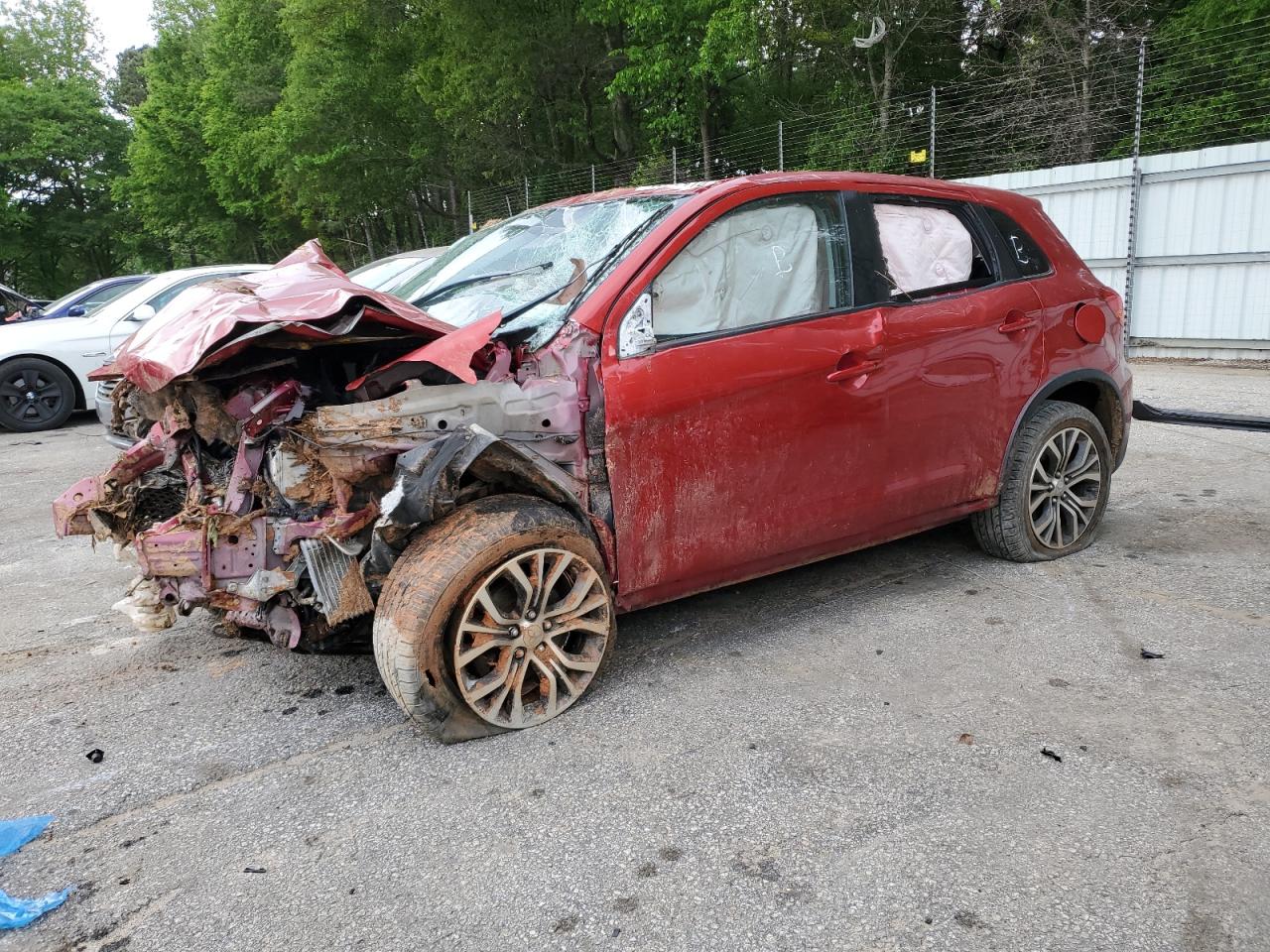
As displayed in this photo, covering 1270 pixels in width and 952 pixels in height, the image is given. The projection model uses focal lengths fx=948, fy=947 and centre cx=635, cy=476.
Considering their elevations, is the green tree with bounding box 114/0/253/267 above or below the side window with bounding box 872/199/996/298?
above

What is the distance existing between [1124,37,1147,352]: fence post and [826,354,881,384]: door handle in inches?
357

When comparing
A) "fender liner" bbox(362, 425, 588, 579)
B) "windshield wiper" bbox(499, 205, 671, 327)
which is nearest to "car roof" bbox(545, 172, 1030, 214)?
"windshield wiper" bbox(499, 205, 671, 327)

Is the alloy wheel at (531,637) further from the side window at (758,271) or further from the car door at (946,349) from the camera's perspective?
the car door at (946,349)

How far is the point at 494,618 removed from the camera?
3035mm

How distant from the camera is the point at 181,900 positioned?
2.34m

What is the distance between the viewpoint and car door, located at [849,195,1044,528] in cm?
385

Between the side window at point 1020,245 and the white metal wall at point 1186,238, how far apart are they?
724 centimetres

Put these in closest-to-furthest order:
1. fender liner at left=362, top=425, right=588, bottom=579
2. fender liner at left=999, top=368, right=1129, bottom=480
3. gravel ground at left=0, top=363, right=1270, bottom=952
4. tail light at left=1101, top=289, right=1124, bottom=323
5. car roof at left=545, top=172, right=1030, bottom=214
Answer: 1. gravel ground at left=0, top=363, right=1270, bottom=952
2. fender liner at left=362, top=425, right=588, bottom=579
3. car roof at left=545, top=172, right=1030, bottom=214
4. fender liner at left=999, top=368, right=1129, bottom=480
5. tail light at left=1101, top=289, right=1124, bottom=323

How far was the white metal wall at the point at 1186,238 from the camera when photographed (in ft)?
34.8

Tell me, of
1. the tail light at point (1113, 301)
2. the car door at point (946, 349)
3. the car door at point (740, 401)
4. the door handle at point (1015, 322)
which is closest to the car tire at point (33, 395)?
the car door at point (740, 401)

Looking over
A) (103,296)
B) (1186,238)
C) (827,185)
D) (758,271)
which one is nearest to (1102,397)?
(827,185)

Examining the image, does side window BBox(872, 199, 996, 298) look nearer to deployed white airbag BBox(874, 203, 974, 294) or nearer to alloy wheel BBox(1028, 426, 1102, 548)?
deployed white airbag BBox(874, 203, 974, 294)

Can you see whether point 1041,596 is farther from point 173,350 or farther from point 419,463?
point 173,350

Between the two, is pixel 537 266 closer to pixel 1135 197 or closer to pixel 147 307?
pixel 147 307
